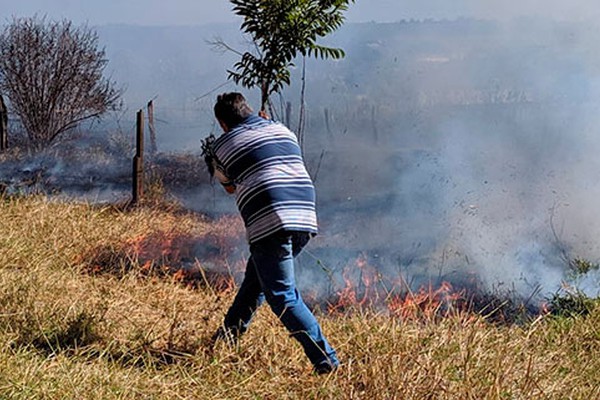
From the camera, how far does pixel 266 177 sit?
4.12 meters

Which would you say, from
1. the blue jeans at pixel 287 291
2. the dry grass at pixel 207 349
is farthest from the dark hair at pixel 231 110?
the dry grass at pixel 207 349

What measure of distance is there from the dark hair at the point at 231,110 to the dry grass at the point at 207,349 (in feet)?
4.65

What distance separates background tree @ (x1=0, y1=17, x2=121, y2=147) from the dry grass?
25.0ft

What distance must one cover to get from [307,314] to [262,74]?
363cm

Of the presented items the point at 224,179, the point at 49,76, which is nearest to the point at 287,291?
the point at 224,179

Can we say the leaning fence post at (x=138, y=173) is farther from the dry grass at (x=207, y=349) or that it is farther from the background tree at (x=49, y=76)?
the background tree at (x=49, y=76)

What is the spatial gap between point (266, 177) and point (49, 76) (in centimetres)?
1072

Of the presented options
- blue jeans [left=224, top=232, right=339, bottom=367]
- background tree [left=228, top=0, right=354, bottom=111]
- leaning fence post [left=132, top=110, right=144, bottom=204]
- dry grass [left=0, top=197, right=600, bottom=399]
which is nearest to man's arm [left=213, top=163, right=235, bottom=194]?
blue jeans [left=224, top=232, right=339, bottom=367]

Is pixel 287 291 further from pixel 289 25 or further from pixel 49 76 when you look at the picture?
pixel 49 76

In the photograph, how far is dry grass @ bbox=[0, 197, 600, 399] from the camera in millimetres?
3676

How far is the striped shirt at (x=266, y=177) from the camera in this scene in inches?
161

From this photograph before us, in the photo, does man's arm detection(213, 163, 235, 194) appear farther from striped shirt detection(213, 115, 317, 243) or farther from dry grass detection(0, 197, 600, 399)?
dry grass detection(0, 197, 600, 399)

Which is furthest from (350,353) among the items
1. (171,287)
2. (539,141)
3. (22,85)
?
(22,85)

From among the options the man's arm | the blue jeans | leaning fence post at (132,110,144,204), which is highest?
the man's arm
